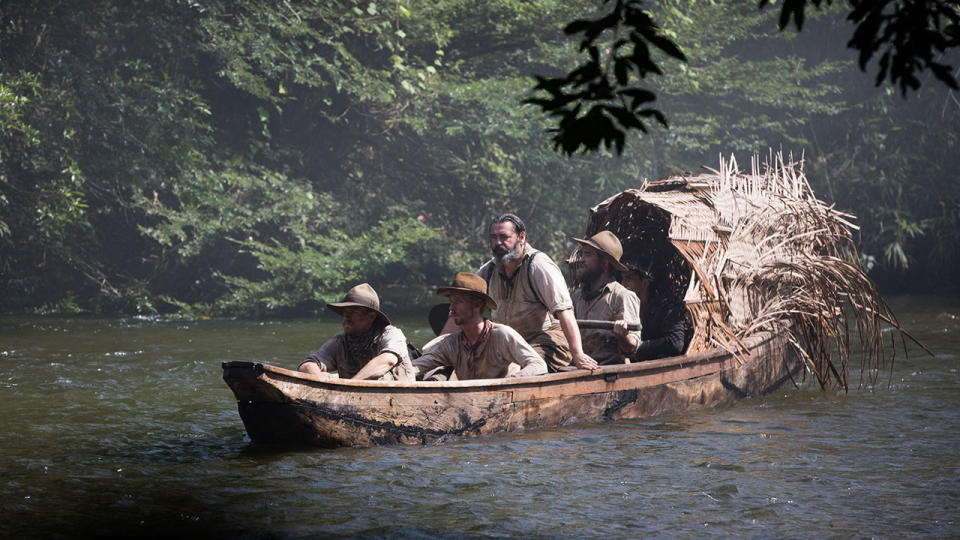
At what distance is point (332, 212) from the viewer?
18.2m

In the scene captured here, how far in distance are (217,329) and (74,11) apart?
5509 mm

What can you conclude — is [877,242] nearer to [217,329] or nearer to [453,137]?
[453,137]

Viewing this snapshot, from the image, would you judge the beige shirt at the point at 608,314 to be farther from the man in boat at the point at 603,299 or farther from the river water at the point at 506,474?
the river water at the point at 506,474

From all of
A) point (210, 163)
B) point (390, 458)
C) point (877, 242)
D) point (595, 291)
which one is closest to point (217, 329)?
point (210, 163)

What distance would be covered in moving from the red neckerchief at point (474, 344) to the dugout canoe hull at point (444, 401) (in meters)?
0.37

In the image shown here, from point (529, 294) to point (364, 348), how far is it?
1338 mm

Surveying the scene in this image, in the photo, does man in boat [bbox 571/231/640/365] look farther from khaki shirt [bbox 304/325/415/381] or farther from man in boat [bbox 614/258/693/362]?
khaki shirt [bbox 304/325/415/381]

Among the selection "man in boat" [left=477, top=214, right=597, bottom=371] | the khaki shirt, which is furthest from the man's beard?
the khaki shirt

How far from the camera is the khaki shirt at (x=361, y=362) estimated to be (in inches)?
273

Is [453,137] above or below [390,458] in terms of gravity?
above

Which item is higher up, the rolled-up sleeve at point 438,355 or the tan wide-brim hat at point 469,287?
the tan wide-brim hat at point 469,287

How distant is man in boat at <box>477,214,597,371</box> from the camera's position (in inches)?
293

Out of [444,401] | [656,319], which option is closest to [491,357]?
[444,401]

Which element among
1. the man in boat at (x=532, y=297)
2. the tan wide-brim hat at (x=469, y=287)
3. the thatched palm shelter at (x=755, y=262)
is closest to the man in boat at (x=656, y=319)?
the thatched palm shelter at (x=755, y=262)
